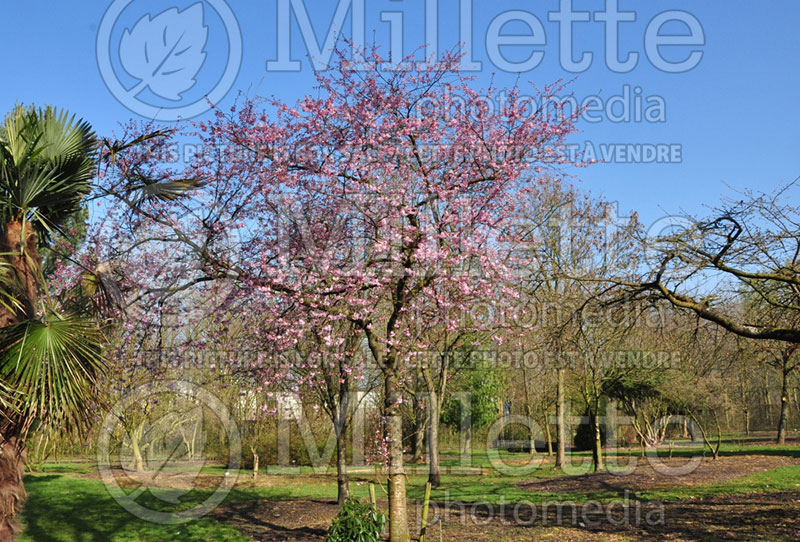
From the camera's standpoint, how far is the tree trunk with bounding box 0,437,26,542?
526 centimetres

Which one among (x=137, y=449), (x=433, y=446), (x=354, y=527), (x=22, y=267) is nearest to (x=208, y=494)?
(x=137, y=449)

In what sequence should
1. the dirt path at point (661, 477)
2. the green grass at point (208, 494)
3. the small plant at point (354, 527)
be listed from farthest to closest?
the dirt path at point (661, 477) < the green grass at point (208, 494) < the small plant at point (354, 527)

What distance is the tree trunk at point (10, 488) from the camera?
17.3 ft

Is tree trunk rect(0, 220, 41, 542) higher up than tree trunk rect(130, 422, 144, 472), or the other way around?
tree trunk rect(0, 220, 41, 542)

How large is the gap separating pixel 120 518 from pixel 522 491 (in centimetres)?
924

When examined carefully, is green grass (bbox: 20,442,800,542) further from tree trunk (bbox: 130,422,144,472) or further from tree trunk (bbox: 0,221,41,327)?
tree trunk (bbox: 0,221,41,327)

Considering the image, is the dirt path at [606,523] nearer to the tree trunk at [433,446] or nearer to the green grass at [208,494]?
the green grass at [208,494]

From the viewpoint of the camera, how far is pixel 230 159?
31.8 ft

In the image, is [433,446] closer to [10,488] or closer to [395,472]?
[395,472]

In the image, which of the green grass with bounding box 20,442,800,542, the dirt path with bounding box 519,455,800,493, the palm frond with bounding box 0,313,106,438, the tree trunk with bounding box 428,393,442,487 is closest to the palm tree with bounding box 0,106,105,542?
the palm frond with bounding box 0,313,106,438

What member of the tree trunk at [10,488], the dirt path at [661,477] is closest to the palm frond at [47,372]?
the tree trunk at [10,488]

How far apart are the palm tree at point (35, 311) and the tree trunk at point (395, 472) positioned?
4407 millimetres

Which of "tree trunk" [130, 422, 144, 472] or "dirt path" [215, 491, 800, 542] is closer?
"dirt path" [215, 491, 800, 542]

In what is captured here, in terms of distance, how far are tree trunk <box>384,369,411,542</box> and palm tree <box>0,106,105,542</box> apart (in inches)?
174
